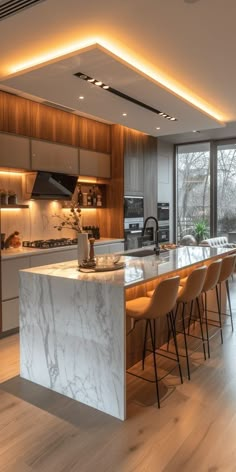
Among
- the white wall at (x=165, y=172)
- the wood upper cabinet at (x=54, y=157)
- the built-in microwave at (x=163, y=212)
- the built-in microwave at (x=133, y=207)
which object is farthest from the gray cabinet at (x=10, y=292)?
the white wall at (x=165, y=172)

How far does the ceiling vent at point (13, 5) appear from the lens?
221 cm

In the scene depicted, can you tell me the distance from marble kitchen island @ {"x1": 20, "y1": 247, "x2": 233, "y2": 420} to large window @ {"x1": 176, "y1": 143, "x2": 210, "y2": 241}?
16.3 ft

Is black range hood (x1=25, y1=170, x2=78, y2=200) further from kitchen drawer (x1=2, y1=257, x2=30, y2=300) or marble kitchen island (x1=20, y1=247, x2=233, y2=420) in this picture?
marble kitchen island (x1=20, y1=247, x2=233, y2=420)

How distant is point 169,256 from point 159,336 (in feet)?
2.77

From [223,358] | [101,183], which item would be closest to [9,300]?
[223,358]

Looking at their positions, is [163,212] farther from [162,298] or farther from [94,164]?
[162,298]

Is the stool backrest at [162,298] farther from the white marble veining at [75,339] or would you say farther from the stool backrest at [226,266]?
the stool backrest at [226,266]

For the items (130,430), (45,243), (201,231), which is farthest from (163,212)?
(130,430)

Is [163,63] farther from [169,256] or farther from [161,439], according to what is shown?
[161,439]

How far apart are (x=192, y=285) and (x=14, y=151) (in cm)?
274

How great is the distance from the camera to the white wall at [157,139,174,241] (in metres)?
7.29

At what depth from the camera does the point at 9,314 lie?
411 cm

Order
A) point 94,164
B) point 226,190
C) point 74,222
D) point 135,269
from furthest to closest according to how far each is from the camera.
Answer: point 226,190 → point 94,164 → point 74,222 → point 135,269

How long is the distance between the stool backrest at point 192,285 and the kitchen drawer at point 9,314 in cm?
209
